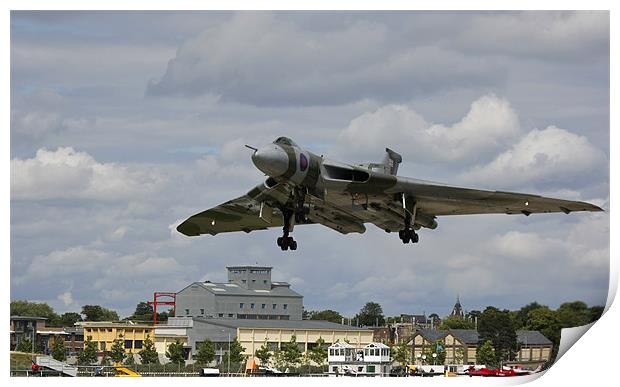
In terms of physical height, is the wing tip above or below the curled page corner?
above

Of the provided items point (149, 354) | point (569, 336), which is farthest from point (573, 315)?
point (149, 354)

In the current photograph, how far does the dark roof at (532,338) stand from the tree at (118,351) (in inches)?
855

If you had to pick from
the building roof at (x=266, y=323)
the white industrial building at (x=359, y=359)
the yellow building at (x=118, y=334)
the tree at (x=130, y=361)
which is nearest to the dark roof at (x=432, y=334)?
the white industrial building at (x=359, y=359)

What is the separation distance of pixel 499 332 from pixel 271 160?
Result: 19.3 m

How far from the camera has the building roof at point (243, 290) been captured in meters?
57.8

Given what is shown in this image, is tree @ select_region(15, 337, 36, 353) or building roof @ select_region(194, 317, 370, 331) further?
tree @ select_region(15, 337, 36, 353)

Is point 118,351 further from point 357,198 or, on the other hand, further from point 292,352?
point 357,198

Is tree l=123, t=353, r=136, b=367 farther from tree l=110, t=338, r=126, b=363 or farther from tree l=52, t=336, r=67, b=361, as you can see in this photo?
tree l=52, t=336, r=67, b=361

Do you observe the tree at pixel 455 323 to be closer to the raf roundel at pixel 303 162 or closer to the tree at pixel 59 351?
the raf roundel at pixel 303 162

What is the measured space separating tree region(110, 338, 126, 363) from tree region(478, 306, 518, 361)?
64.6 feet

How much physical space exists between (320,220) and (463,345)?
14.7 meters

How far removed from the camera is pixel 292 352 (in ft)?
184

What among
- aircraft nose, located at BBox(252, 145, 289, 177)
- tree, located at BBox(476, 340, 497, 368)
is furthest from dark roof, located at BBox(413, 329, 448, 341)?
aircraft nose, located at BBox(252, 145, 289, 177)

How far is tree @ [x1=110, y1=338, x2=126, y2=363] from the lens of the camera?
199 ft
